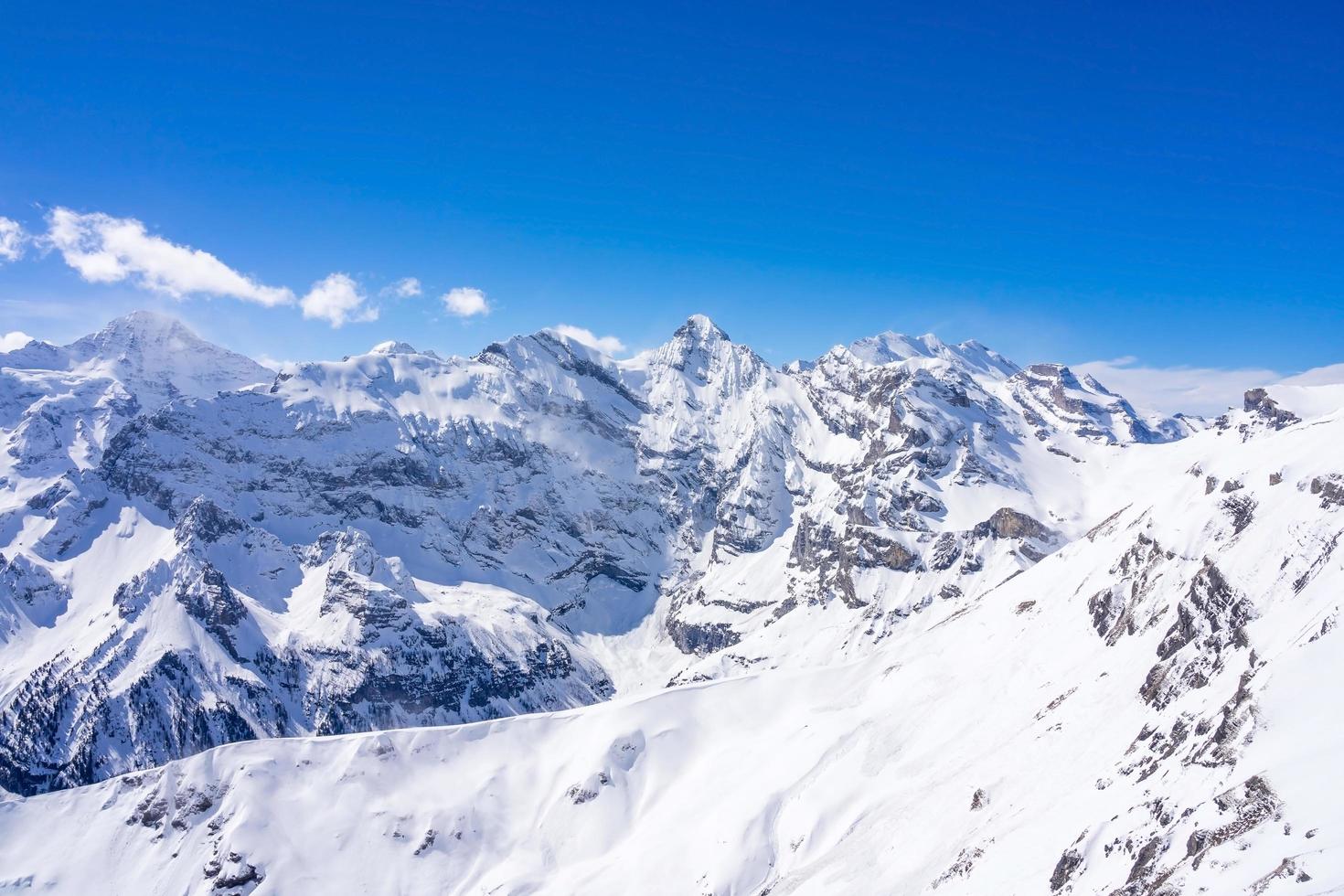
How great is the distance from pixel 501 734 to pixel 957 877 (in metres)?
122

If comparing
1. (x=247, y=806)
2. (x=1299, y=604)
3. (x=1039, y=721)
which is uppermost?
(x=1299, y=604)

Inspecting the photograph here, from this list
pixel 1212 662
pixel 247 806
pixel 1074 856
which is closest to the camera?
pixel 1074 856

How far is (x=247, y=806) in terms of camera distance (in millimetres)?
160375

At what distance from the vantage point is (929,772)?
11262 cm

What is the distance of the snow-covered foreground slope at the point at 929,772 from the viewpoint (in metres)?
60.4

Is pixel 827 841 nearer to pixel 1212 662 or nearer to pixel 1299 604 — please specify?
pixel 1212 662

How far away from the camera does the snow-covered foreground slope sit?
198ft

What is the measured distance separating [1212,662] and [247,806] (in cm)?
15969

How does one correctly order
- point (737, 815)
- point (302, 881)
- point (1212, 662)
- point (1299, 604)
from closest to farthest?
point (1299, 604) < point (1212, 662) < point (737, 815) < point (302, 881)

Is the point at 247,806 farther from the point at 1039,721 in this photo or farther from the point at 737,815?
the point at 1039,721

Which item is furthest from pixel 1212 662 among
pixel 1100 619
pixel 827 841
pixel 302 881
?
pixel 302 881

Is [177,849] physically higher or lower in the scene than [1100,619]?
lower

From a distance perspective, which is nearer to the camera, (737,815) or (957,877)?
(957,877)

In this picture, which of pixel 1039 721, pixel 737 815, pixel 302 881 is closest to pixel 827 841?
pixel 737 815
